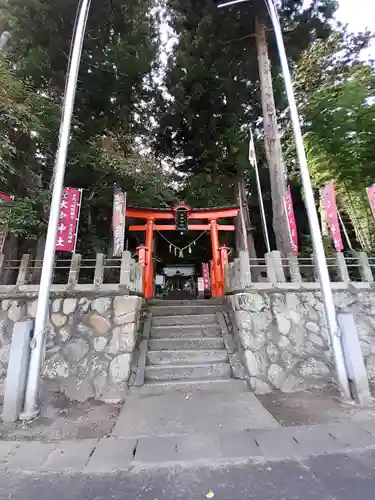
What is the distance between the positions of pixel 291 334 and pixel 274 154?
180 inches

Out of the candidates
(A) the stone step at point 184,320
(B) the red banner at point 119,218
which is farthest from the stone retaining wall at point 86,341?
(B) the red banner at point 119,218

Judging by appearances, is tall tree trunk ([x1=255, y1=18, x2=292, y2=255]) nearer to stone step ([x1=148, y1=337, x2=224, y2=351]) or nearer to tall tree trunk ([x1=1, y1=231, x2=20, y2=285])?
stone step ([x1=148, y1=337, x2=224, y2=351])

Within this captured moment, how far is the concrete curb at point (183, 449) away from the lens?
246 centimetres

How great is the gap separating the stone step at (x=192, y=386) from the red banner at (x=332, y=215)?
3.60 m

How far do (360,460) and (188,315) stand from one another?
396 centimetres

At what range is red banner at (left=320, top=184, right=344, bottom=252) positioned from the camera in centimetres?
592

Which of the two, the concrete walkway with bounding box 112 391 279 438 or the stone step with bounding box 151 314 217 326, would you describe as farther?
the stone step with bounding box 151 314 217 326

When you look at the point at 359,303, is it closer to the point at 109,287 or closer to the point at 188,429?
the point at 188,429

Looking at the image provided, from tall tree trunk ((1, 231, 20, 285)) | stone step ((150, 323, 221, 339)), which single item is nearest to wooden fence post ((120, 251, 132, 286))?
stone step ((150, 323, 221, 339))

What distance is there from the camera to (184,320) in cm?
594

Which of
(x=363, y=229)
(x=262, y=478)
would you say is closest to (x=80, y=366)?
(x=262, y=478)

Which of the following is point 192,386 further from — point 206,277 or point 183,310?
point 206,277

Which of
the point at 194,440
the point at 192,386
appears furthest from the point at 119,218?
the point at 194,440

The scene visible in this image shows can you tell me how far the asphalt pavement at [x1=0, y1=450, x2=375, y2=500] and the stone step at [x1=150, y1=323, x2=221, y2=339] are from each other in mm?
3096
